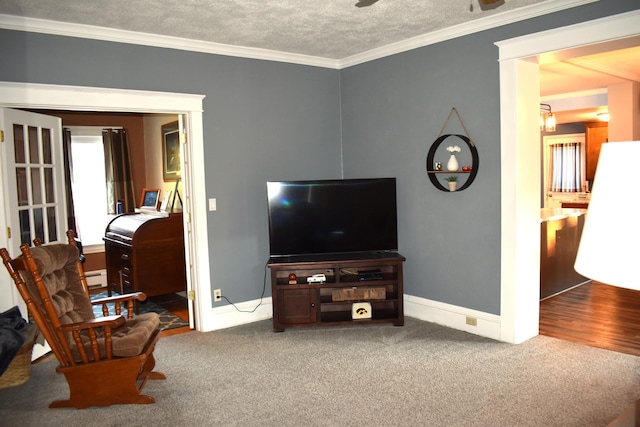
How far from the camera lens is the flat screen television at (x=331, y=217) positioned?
466cm

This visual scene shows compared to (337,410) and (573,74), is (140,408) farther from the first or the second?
(573,74)

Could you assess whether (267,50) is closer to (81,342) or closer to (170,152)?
(170,152)

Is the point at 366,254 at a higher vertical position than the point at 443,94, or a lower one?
lower

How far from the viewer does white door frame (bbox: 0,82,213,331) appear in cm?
377

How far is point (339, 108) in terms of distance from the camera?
17.9 ft

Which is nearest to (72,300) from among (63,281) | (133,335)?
(63,281)

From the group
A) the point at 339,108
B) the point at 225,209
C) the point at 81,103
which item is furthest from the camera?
the point at 339,108

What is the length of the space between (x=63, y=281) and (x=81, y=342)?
0.59 m

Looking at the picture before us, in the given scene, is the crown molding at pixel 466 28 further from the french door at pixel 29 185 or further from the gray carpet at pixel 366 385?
the french door at pixel 29 185

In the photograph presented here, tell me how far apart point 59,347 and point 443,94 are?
3.49 metres

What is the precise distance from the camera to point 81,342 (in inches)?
121

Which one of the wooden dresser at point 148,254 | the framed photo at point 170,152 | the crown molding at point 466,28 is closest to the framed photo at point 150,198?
the framed photo at point 170,152

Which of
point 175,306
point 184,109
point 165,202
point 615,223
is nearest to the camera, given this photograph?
point 615,223

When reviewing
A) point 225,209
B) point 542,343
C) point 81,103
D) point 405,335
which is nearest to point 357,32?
point 225,209
